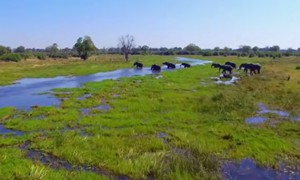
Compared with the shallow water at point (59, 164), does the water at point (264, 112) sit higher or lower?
lower

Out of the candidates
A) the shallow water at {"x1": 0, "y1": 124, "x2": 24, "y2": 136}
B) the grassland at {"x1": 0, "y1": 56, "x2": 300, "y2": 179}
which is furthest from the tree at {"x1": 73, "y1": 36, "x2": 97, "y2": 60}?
the shallow water at {"x1": 0, "y1": 124, "x2": 24, "y2": 136}

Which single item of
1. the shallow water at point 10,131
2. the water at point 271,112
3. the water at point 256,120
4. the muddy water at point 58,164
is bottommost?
the water at point 271,112

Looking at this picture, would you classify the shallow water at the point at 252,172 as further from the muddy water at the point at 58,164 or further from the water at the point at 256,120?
the water at the point at 256,120

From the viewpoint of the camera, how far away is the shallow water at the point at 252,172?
36.3 feet

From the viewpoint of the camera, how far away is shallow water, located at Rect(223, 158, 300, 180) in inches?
435

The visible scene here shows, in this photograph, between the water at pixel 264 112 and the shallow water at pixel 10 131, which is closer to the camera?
the shallow water at pixel 10 131

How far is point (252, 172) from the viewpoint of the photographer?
11516 millimetres

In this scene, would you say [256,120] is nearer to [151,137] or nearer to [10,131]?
[151,137]

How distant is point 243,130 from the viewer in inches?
644

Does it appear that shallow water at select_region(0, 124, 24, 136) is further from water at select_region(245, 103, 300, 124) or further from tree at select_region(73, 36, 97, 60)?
tree at select_region(73, 36, 97, 60)

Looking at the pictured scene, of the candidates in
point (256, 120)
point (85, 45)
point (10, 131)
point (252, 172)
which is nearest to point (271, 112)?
point (256, 120)

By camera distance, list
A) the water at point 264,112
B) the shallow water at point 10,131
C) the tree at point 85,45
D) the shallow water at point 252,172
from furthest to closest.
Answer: the tree at point 85,45, the water at point 264,112, the shallow water at point 10,131, the shallow water at point 252,172

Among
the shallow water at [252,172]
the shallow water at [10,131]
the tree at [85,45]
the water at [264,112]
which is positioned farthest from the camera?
the tree at [85,45]

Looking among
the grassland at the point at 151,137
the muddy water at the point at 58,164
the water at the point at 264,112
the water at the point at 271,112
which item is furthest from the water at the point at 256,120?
the muddy water at the point at 58,164
